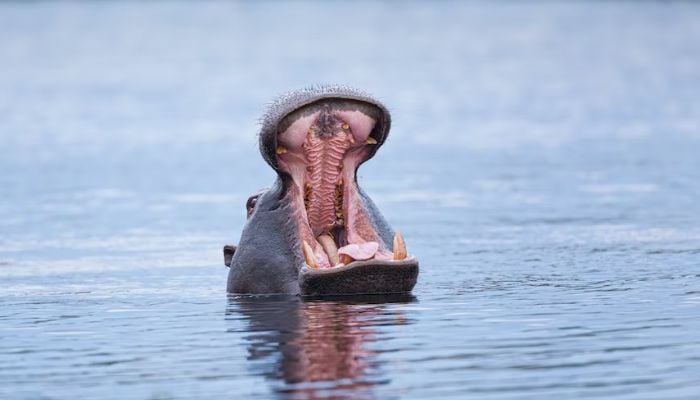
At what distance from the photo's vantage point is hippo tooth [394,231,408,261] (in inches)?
437

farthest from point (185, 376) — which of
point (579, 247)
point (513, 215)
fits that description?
point (513, 215)

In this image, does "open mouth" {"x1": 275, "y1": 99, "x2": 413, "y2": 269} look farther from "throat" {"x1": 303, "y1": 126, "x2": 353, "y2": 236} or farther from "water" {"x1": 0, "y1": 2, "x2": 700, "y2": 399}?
"water" {"x1": 0, "y1": 2, "x2": 700, "y2": 399}

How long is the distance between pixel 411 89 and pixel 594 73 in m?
5.54

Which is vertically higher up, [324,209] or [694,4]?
[694,4]

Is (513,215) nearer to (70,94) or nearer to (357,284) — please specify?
(357,284)

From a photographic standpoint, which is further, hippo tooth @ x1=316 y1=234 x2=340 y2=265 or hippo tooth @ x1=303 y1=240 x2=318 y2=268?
hippo tooth @ x1=316 y1=234 x2=340 y2=265

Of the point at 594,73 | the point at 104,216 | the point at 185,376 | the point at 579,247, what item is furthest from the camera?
the point at 594,73

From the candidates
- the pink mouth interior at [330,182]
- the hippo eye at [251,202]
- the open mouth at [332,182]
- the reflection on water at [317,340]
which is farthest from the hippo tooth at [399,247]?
the hippo eye at [251,202]

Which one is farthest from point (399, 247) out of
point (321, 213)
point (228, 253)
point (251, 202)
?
point (228, 253)

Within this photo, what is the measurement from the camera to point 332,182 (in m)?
11.6

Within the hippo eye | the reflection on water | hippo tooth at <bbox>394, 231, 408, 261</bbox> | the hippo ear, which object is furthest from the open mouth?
the hippo ear

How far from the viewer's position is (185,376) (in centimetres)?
929

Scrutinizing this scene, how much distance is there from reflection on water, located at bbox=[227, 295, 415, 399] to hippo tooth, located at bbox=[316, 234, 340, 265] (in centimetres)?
25

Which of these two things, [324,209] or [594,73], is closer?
[324,209]
